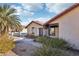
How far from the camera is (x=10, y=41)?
3922 millimetres

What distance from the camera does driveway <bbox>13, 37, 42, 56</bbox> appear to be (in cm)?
393

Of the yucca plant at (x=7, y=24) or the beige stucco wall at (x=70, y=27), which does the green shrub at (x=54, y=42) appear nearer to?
the beige stucco wall at (x=70, y=27)

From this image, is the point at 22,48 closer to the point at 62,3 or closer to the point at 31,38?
the point at 31,38

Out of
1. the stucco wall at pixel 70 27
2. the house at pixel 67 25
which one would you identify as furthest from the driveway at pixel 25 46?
the stucco wall at pixel 70 27

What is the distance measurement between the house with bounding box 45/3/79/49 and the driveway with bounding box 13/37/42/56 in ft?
1.14

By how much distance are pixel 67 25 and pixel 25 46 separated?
32.2 inches

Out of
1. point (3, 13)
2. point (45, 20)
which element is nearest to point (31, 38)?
point (45, 20)

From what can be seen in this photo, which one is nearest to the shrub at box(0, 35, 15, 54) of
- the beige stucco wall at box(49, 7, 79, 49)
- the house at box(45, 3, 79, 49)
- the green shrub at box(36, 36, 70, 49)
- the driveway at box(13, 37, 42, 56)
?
the driveway at box(13, 37, 42, 56)

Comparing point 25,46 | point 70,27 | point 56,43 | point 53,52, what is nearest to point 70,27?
point 70,27

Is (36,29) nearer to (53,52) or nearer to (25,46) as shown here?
(25,46)

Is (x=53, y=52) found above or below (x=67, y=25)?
below

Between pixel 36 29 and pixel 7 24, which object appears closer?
pixel 7 24

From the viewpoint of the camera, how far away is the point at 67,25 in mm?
3941

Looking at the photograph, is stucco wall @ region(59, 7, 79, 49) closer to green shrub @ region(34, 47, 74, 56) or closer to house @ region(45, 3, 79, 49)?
house @ region(45, 3, 79, 49)
